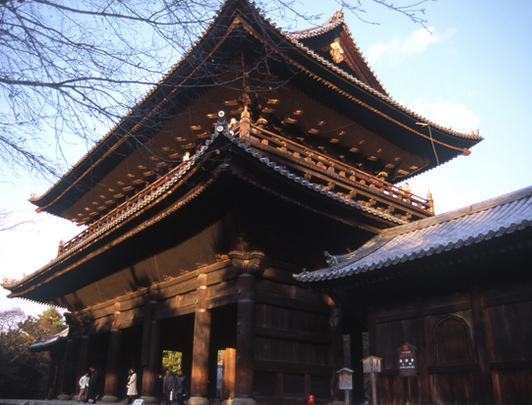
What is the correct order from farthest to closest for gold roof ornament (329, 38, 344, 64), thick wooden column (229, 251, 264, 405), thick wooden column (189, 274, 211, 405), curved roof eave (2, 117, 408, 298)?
gold roof ornament (329, 38, 344, 64) < thick wooden column (189, 274, 211, 405) < thick wooden column (229, 251, 264, 405) < curved roof eave (2, 117, 408, 298)

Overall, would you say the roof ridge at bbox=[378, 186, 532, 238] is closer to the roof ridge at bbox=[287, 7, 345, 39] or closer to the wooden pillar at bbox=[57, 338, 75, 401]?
the roof ridge at bbox=[287, 7, 345, 39]

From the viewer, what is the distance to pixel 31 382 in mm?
34750

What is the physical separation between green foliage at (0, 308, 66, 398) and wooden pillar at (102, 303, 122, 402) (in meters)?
20.4

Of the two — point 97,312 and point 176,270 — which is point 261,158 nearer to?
point 176,270

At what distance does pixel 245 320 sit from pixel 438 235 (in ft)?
15.2

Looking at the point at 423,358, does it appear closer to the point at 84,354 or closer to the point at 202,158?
the point at 202,158

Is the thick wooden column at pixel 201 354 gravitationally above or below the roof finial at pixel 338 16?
below

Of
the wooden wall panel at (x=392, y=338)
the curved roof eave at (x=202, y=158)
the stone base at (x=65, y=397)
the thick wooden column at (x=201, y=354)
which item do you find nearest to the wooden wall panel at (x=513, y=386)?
the wooden wall panel at (x=392, y=338)

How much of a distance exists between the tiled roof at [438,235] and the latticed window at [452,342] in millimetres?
1410

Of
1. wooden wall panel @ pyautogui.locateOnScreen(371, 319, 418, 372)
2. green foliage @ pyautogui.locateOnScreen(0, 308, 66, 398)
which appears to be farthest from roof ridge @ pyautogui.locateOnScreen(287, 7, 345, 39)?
green foliage @ pyautogui.locateOnScreen(0, 308, 66, 398)

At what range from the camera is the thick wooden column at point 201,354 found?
37.0 feet

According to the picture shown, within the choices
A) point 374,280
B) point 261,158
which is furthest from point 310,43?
point 374,280

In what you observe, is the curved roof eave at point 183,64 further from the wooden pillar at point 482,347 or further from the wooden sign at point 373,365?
the wooden sign at point 373,365

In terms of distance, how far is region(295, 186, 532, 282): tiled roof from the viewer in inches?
297
